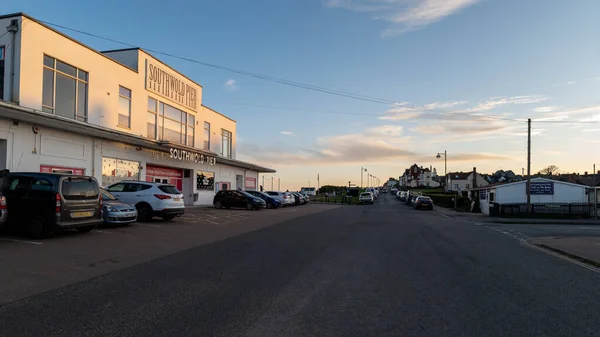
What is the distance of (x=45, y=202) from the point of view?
11320mm

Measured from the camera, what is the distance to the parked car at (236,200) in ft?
104

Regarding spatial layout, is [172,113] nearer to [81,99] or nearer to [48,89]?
[81,99]

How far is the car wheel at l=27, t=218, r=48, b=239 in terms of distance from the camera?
11.3 m

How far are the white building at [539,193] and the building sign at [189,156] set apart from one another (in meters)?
23.7

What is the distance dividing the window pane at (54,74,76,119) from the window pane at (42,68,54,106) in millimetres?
317

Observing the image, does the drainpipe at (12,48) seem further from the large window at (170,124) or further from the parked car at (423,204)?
the parked car at (423,204)

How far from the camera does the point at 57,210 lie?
11.2 meters

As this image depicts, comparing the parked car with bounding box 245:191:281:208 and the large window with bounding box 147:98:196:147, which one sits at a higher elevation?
the large window with bounding box 147:98:196:147

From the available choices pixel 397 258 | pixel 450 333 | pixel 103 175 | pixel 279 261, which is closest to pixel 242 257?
pixel 279 261

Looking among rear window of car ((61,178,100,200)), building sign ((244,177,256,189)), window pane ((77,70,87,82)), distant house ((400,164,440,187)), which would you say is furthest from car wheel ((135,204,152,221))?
distant house ((400,164,440,187))

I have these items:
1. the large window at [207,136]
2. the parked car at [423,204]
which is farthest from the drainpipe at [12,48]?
the parked car at [423,204]

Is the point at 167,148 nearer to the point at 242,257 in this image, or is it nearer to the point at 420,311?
the point at 242,257

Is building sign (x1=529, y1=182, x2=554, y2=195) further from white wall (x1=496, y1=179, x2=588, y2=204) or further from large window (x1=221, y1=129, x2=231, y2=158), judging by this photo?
large window (x1=221, y1=129, x2=231, y2=158)

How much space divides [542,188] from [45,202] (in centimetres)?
3874
